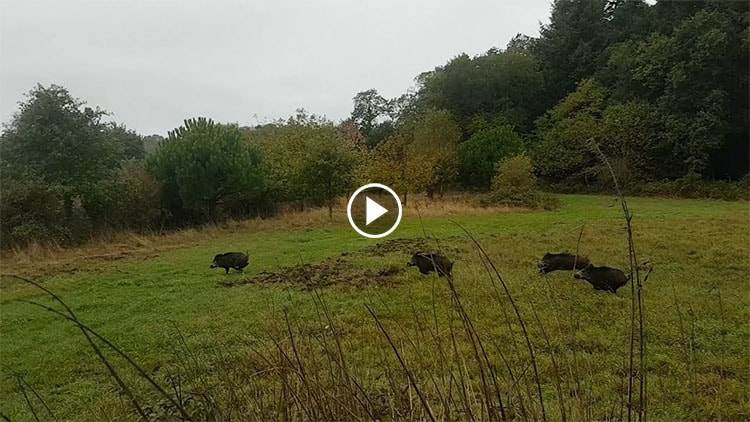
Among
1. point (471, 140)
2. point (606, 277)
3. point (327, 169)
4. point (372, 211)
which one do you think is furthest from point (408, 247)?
point (471, 140)

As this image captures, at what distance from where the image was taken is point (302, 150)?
61.7 feet

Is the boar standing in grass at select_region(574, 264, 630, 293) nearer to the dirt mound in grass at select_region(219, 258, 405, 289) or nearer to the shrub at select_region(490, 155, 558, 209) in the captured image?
the dirt mound in grass at select_region(219, 258, 405, 289)

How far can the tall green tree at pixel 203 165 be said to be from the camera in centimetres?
1631

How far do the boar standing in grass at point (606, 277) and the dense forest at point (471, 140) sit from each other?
82.8 inches

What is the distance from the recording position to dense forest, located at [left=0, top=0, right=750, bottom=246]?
48.0 ft

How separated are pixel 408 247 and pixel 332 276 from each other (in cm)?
302

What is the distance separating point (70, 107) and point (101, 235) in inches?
170

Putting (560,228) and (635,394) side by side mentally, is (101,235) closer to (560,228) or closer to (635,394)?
(560,228)

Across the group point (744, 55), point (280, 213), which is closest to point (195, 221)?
point (280, 213)

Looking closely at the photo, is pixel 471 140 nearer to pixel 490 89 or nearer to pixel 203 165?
pixel 490 89

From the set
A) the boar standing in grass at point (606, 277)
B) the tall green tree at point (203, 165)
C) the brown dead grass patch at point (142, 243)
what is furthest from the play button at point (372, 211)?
the boar standing in grass at point (606, 277)

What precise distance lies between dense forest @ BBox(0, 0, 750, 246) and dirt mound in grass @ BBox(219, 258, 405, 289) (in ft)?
12.1

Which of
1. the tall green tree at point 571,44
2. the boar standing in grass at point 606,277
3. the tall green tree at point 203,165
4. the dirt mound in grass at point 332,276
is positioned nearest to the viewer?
the boar standing in grass at point 606,277

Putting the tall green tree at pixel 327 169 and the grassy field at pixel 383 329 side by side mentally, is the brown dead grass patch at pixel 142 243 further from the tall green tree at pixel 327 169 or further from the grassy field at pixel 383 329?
the tall green tree at pixel 327 169
